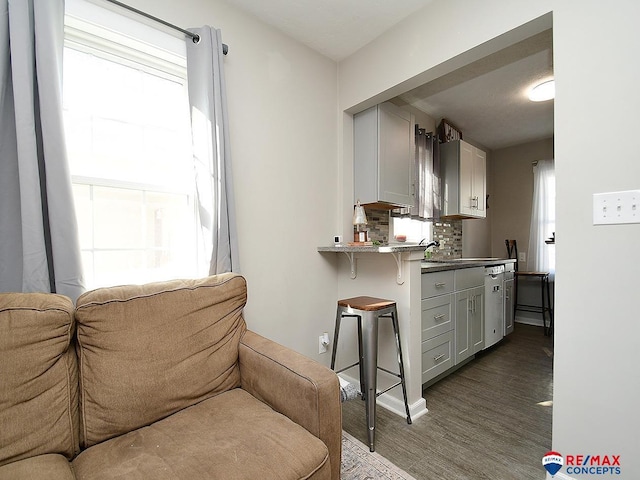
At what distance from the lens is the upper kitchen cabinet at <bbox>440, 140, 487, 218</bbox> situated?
349 centimetres

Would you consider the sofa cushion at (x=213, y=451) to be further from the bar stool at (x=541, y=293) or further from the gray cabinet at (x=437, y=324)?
the bar stool at (x=541, y=293)

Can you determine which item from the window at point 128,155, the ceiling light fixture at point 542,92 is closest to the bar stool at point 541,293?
the ceiling light fixture at point 542,92

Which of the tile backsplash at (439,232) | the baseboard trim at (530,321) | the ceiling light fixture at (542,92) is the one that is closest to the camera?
the ceiling light fixture at (542,92)

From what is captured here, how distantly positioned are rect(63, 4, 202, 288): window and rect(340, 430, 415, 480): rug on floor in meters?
1.37

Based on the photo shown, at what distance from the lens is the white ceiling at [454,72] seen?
1.94 meters

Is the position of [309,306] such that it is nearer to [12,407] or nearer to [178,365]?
[178,365]

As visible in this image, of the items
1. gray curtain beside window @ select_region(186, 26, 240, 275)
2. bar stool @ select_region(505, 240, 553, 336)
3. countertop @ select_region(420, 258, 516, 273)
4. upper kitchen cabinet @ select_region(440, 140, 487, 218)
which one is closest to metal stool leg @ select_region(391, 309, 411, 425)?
countertop @ select_region(420, 258, 516, 273)

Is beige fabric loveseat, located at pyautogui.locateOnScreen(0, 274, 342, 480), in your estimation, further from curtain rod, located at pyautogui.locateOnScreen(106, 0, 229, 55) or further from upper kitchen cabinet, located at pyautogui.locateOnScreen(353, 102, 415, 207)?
upper kitchen cabinet, located at pyautogui.locateOnScreen(353, 102, 415, 207)

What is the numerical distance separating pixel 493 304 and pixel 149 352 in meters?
3.29

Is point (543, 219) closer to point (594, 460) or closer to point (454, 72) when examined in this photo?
point (454, 72)

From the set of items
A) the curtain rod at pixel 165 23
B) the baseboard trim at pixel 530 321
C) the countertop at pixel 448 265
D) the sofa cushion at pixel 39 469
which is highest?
the curtain rod at pixel 165 23

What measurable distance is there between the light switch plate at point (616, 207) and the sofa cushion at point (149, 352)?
69.3 inches

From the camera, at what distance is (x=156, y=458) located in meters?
0.95

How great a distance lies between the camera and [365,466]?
1538 mm
